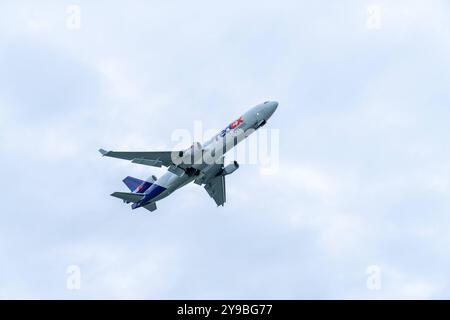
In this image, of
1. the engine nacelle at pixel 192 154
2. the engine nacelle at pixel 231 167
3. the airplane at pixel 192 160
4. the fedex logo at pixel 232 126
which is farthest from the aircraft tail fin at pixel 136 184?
the fedex logo at pixel 232 126

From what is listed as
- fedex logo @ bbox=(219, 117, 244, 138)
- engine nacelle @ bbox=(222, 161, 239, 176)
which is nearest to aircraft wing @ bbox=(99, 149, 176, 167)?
fedex logo @ bbox=(219, 117, 244, 138)

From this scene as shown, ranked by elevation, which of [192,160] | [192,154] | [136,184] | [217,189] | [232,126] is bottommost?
[217,189]

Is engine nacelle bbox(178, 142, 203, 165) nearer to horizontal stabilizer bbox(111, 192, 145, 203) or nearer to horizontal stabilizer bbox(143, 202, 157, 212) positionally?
horizontal stabilizer bbox(111, 192, 145, 203)

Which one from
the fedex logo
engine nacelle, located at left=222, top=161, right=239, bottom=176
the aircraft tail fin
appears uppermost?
the fedex logo

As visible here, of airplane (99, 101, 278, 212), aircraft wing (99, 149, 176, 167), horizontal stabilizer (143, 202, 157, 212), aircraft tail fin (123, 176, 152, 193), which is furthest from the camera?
horizontal stabilizer (143, 202, 157, 212)

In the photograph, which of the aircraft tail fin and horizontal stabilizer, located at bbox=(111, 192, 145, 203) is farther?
the aircraft tail fin

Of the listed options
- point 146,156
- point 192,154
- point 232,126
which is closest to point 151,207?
point 146,156

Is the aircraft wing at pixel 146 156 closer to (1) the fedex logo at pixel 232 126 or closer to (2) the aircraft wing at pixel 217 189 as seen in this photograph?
(1) the fedex logo at pixel 232 126

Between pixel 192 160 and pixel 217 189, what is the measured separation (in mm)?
14943

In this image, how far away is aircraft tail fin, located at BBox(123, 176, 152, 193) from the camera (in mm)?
121125

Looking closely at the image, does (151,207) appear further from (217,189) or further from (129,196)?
(217,189)

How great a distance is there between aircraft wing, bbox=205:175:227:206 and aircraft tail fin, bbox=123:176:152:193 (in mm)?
9362

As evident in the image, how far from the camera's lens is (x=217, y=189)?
12625 centimetres
